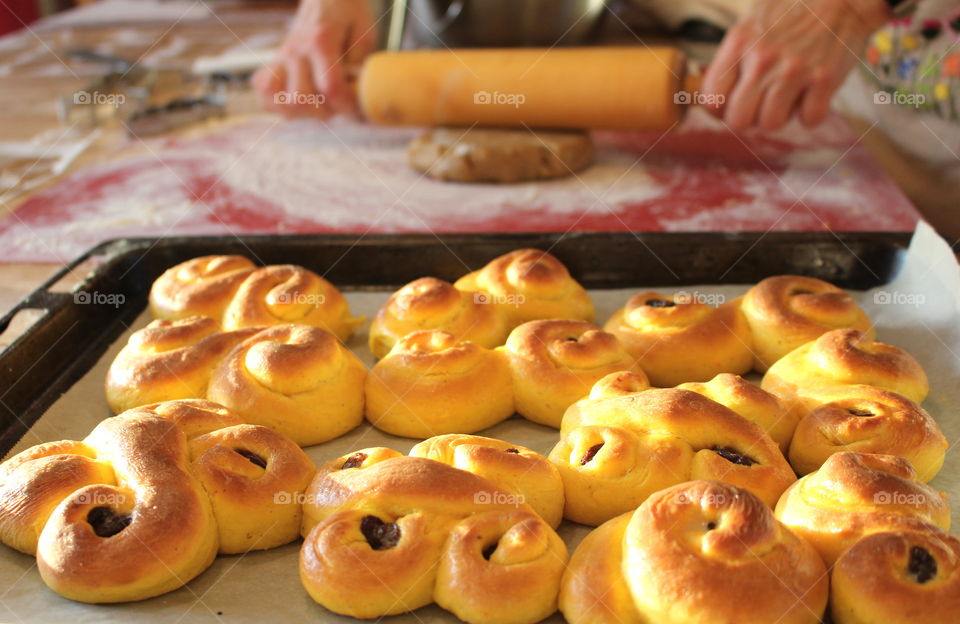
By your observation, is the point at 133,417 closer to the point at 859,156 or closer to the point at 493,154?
the point at 493,154

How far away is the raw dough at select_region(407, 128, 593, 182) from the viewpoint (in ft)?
10.1

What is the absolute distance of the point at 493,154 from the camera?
10.0ft

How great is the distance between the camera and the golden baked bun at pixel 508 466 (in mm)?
→ 1544

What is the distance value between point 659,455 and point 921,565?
0.45m

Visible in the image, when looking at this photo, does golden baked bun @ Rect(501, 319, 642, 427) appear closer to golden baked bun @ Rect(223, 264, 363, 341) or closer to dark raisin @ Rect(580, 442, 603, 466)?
dark raisin @ Rect(580, 442, 603, 466)

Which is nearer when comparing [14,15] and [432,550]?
[432,550]

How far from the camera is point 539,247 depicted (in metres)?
2.50

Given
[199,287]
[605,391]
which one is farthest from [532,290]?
[199,287]

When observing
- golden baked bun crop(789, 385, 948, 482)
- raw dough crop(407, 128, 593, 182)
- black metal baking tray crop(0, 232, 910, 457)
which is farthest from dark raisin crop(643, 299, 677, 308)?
raw dough crop(407, 128, 593, 182)

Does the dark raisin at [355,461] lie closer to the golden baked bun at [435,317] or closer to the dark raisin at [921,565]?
the golden baked bun at [435,317]

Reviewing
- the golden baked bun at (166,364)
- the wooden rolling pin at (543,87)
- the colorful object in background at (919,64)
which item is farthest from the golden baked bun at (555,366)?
the colorful object in background at (919,64)

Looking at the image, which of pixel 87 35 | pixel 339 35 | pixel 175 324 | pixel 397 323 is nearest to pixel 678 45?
pixel 339 35

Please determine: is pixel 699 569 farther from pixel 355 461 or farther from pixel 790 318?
pixel 790 318

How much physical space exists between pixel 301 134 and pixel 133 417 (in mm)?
2252
